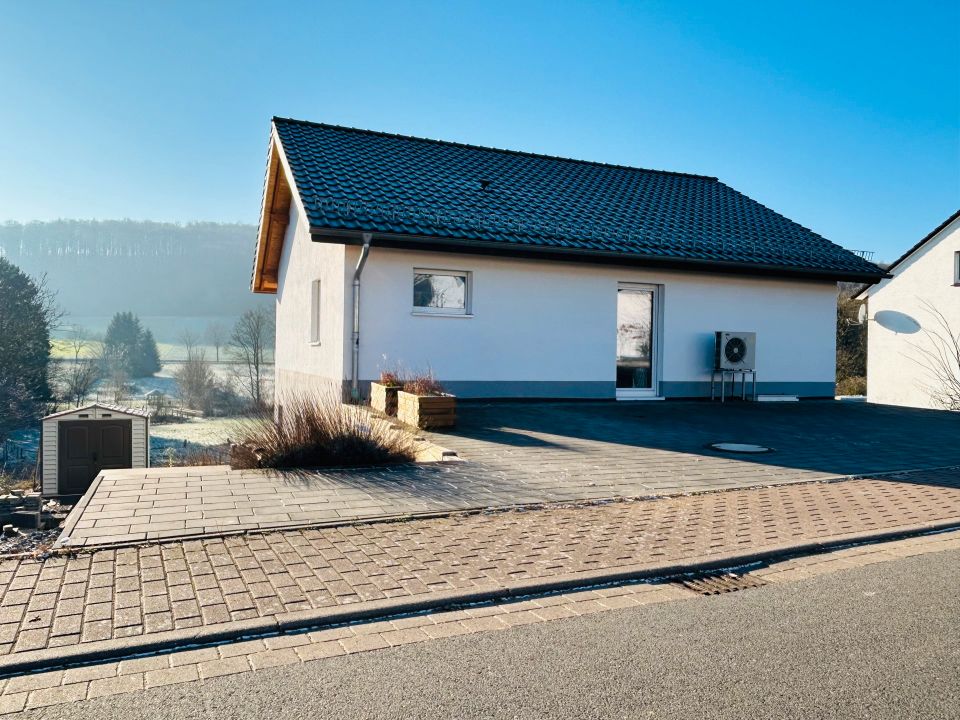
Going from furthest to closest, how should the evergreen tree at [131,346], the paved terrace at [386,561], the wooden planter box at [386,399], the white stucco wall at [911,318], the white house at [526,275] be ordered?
the evergreen tree at [131,346], the white stucco wall at [911,318], the white house at [526,275], the wooden planter box at [386,399], the paved terrace at [386,561]

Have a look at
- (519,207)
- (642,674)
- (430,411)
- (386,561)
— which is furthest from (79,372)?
(642,674)

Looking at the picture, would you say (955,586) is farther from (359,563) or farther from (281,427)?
(281,427)

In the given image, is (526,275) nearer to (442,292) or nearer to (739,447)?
(442,292)

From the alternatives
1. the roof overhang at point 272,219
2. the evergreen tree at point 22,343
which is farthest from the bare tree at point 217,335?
the roof overhang at point 272,219

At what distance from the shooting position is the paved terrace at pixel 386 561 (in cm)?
394

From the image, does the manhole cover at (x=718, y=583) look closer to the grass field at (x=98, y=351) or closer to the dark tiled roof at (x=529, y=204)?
the dark tiled roof at (x=529, y=204)

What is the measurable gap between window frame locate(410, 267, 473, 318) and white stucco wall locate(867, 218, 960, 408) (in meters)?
14.7

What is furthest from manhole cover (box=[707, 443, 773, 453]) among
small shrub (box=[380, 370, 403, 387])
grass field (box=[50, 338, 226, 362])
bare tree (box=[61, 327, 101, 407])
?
grass field (box=[50, 338, 226, 362])

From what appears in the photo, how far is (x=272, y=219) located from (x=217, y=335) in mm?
49504

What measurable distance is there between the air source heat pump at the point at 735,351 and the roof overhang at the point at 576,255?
1.34 metres

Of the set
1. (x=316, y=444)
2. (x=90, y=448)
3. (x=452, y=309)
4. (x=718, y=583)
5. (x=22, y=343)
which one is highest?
(x=452, y=309)

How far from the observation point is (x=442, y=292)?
13492 mm

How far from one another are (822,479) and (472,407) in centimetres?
613

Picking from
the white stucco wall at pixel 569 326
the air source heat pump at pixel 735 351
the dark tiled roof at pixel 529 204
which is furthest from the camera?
the air source heat pump at pixel 735 351
